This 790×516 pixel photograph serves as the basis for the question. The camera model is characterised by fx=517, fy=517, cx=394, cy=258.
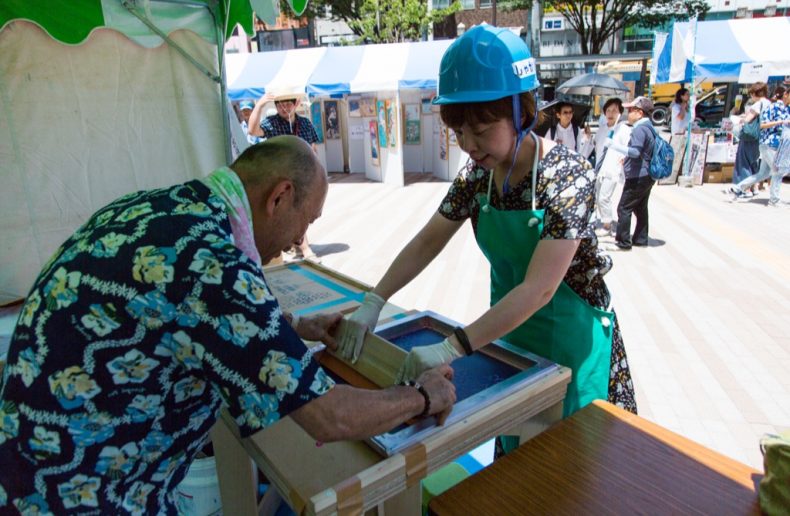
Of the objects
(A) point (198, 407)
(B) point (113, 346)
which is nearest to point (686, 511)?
(A) point (198, 407)

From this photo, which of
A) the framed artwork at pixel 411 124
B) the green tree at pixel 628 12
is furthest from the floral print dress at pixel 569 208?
the green tree at pixel 628 12

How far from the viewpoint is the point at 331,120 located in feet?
42.1

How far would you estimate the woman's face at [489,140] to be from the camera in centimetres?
140

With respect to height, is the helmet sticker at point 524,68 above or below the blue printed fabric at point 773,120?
above

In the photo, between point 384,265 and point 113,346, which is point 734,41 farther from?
point 113,346

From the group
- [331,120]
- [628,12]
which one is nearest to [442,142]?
[331,120]

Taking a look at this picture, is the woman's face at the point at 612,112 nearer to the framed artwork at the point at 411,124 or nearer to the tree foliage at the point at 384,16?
the framed artwork at the point at 411,124

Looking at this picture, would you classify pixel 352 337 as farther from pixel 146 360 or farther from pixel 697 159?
pixel 697 159

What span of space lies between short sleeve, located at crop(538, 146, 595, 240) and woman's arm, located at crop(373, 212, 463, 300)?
1.29ft

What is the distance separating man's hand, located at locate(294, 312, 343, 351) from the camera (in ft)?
5.21

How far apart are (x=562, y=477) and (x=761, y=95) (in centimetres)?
931

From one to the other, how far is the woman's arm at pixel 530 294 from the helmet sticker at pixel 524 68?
44cm

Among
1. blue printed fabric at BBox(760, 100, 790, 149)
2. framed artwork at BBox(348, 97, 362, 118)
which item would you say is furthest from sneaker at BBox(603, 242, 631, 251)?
framed artwork at BBox(348, 97, 362, 118)

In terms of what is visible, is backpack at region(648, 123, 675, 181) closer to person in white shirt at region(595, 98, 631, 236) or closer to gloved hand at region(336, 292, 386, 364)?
person in white shirt at region(595, 98, 631, 236)
